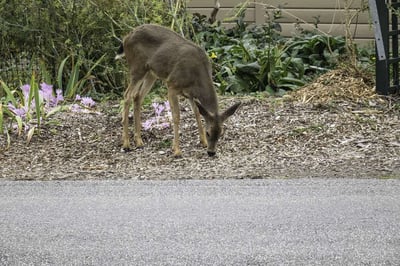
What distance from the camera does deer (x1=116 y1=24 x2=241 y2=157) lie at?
27.4 feet

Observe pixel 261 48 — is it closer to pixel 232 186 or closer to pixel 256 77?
pixel 256 77

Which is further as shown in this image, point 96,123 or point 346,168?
point 96,123

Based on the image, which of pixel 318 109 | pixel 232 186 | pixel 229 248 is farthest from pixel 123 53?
pixel 229 248

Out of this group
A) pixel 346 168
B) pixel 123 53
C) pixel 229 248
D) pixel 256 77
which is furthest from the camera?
pixel 256 77

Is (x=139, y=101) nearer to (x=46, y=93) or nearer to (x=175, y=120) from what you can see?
(x=175, y=120)

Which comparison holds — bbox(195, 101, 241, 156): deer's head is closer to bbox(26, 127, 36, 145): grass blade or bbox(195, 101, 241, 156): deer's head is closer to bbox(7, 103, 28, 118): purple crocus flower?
bbox(26, 127, 36, 145): grass blade

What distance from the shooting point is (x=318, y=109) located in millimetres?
9312

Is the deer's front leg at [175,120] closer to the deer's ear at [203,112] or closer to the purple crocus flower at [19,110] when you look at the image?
the deer's ear at [203,112]

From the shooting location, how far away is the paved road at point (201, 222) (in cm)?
510

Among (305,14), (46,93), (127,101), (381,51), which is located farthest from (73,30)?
(305,14)

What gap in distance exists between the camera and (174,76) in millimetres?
8719

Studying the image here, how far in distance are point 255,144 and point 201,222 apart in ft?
8.91

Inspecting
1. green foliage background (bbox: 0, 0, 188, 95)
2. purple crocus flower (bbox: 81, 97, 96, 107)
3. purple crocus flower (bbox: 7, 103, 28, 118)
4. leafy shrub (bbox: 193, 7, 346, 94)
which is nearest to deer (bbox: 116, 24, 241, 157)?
purple crocus flower (bbox: 81, 97, 96, 107)

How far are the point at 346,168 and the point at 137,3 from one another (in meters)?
4.68
